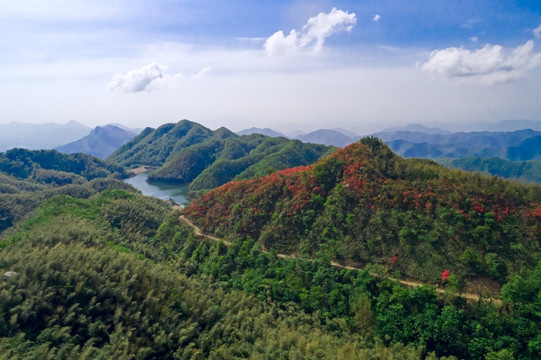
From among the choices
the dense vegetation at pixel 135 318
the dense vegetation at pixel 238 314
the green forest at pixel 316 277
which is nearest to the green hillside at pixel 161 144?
the green forest at pixel 316 277

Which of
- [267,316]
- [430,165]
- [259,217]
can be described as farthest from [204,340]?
[430,165]

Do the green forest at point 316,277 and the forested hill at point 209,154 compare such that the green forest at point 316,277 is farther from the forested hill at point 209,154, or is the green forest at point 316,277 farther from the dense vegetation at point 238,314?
the forested hill at point 209,154

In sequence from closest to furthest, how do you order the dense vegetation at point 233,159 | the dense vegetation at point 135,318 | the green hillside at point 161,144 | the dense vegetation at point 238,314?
1. the dense vegetation at point 135,318
2. the dense vegetation at point 238,314
3. the dense vegetation at point 233,159
4. the green hillside at point 161,144

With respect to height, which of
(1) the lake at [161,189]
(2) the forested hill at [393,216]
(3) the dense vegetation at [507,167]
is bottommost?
(1) the lake at [161,189]

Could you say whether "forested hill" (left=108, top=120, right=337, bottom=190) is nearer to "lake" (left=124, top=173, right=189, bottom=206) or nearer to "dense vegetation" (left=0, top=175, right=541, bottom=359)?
"lake" (left=124, top=173, right=189, bottom=206)

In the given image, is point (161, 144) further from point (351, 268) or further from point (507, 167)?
point (507, 167)

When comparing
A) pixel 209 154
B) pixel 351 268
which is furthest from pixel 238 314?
pixel 209 154
